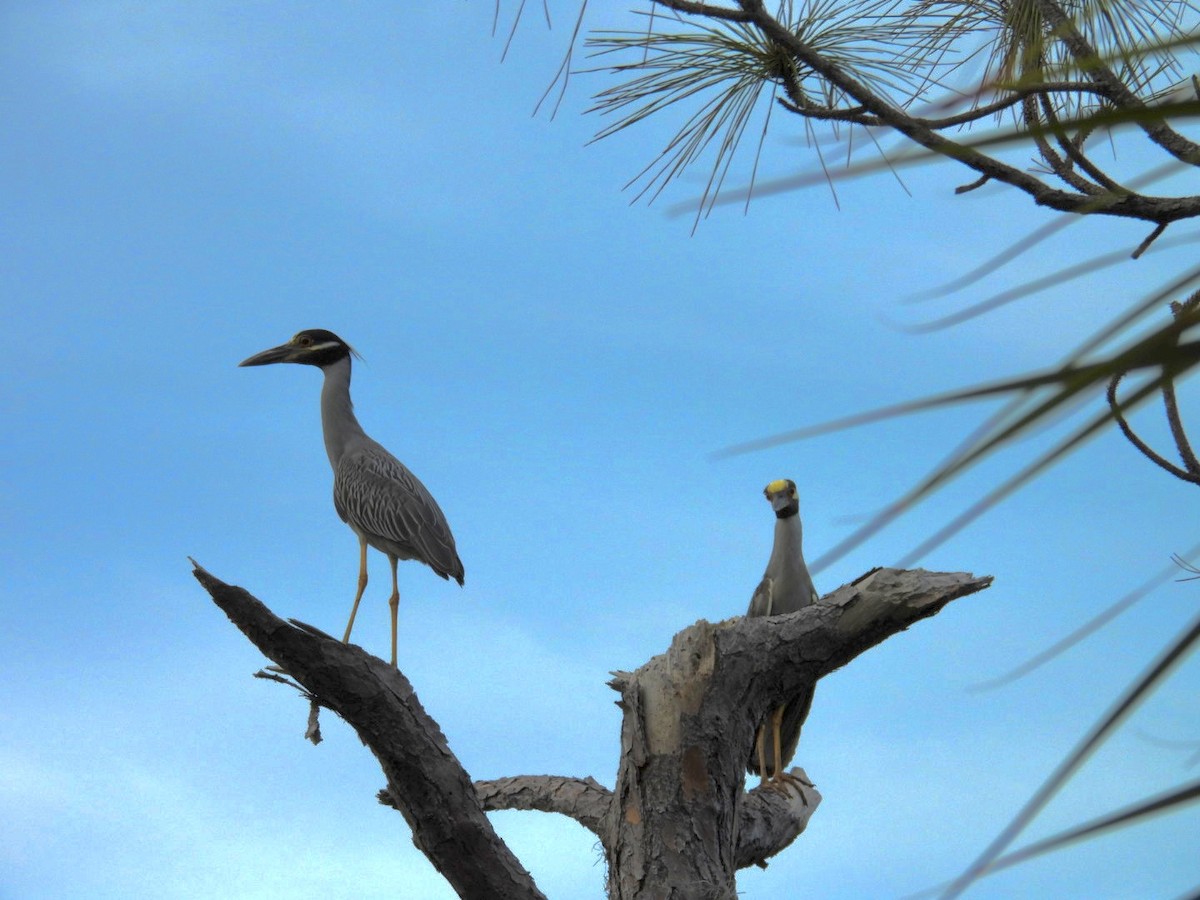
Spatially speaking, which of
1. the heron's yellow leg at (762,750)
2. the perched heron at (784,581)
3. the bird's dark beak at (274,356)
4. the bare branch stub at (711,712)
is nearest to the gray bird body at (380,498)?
the bird's dark beak at (274,356)

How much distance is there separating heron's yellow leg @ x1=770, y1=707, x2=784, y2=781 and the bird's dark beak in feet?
9.75

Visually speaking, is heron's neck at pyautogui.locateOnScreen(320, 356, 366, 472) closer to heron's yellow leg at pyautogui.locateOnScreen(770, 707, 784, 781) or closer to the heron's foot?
heron's yellow leg at pyautogui.locateOnScreen(770, 707, 784, 781)

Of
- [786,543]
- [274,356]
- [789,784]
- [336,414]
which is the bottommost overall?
[789,784]

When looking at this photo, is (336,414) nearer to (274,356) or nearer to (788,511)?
(274,356)

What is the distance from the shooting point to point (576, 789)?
5.16 m

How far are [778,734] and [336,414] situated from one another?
8.71ft

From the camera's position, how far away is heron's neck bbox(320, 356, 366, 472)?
18.9 ft

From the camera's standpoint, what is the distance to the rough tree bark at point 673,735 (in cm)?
404

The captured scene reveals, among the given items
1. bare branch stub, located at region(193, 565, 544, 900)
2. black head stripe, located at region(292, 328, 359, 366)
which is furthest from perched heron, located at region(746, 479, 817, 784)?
black head stripe, located at region(292, 328, 359, 366)

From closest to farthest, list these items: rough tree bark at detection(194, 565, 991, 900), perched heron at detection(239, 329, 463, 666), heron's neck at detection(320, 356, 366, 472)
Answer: rough tree bark at detection(194, 565, 991, 900) < perched heron at detection(239, 329, 463, 666) < heron's neck at detection(320, 356, 366, 472)

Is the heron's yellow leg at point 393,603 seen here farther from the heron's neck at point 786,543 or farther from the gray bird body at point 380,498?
the heron's neck at point 786,543

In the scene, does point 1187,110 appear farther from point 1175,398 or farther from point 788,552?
point 788,552

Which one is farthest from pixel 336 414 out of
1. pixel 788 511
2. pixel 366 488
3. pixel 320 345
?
pixel 788 511

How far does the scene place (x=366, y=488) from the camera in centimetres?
533
